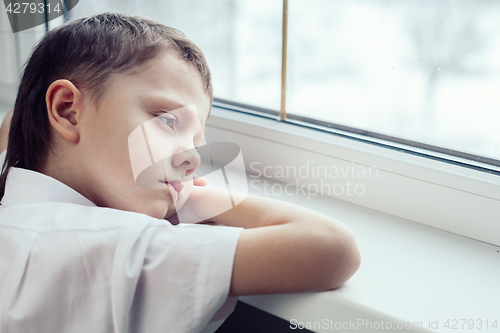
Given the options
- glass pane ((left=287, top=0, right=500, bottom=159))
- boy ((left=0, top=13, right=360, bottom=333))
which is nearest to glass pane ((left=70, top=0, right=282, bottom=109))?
glass pane ((left=287, top=0, right=500, bottom=159))

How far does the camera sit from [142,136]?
53 cm

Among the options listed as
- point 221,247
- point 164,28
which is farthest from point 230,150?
point 221,247

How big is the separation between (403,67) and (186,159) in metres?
0.37

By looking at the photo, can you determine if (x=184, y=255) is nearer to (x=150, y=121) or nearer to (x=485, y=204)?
(x=150, y=121)

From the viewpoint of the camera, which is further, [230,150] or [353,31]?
[230,150]

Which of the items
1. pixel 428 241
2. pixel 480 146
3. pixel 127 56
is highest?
pixel 127 56

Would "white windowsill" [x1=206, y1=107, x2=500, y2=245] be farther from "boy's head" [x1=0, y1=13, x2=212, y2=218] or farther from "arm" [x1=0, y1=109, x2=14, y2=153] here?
"arm" [x1=0, y1=109, x2=14, y2=153]

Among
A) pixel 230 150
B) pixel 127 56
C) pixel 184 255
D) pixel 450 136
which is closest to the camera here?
pixel 184 255

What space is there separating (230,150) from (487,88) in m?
0.47

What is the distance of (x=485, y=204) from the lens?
0.61m

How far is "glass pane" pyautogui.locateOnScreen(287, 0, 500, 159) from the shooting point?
0.61m

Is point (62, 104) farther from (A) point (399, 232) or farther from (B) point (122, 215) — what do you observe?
(A) point (399, 232)

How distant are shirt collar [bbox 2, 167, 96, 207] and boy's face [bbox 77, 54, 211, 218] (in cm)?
3
